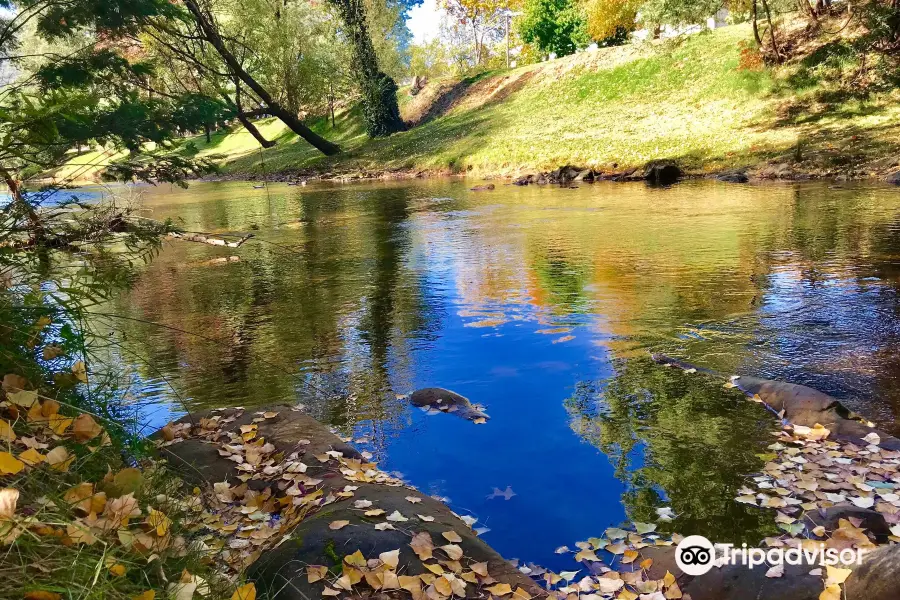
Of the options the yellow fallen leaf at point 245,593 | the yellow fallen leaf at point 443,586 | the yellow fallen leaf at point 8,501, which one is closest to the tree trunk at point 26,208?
the yellow fallen leaf at point 8,501

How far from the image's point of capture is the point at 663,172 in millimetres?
27766

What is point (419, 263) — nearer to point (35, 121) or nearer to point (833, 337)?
point (833, 337)

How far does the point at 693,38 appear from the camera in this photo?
1619 inches

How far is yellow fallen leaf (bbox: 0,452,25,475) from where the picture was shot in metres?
2.98

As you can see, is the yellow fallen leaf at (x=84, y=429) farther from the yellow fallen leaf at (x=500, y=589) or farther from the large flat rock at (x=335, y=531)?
the yellow fallen leaf at (x=500, y=589)

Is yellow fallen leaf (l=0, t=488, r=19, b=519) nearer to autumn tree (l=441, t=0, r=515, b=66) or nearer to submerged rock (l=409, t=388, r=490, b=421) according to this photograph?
submerged rock (l=409, t=388, r=490, b=421)

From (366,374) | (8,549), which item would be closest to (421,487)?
(366,374)

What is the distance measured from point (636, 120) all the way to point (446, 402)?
31.3 m

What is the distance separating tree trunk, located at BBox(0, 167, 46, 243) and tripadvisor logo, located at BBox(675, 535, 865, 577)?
5066mm

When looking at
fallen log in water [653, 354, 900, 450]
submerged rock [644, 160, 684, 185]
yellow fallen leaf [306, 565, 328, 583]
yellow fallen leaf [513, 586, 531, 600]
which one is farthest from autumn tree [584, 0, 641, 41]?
yellow fallen leaf [306, 565, 328, 583]

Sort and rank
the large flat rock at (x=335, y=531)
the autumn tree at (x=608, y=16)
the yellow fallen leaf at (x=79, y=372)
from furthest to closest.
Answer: the autumn tree at (x=608, y=16) < the yellow fallen leaf at (x=79, y=372) < the large flat rock at (x=335, y=531)

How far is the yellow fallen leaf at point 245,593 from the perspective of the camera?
10.2 feet

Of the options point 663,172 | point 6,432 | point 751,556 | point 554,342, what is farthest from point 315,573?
point 663,172

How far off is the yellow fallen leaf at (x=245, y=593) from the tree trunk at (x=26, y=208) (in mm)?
3238
